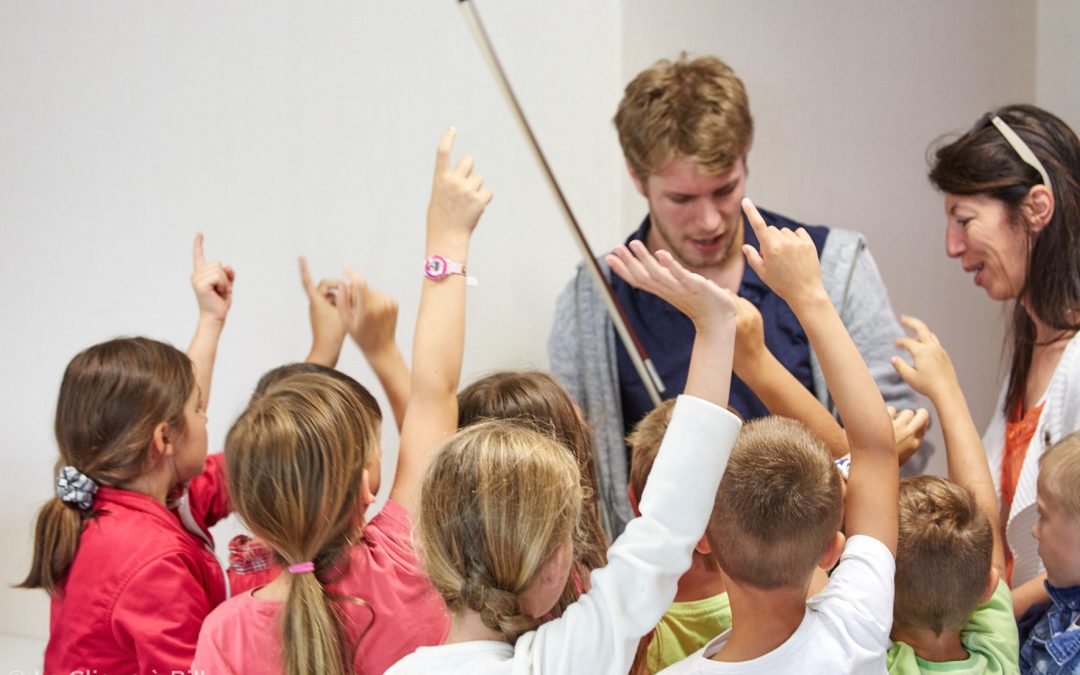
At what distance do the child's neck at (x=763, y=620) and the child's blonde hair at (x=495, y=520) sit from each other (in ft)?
0.58

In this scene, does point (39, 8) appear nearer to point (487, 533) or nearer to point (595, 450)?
point (595, 450)

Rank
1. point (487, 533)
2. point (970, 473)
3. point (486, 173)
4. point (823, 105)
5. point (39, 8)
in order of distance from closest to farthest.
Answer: point (487, 533) → point (970, 473) → point (486, 173) → point (823, 105) → point (39, 8)

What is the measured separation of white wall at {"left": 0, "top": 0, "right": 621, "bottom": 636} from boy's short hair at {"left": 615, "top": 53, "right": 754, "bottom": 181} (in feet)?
0.65

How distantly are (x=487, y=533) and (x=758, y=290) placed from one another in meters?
0.89

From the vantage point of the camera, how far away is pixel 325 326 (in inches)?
74.4

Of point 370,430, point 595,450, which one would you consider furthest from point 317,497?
point 595,450

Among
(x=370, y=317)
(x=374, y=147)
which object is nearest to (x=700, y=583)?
(x=370, y=317)

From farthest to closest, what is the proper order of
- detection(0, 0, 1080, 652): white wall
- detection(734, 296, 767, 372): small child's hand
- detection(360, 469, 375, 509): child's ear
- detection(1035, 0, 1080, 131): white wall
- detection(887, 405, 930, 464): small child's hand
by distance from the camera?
detection(1035, 0, 1080, 131): white wall < detection(0, 0, 1080, 652): white wall < detection(887, 405, 930, 464): small child's hand < detection(734, 296, 767, 372): small child's hand < detection(360, 469, 375, 509): child's ear

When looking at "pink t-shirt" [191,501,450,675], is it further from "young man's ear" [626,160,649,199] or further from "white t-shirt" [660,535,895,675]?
"young man's ear" [626,160,649,199]

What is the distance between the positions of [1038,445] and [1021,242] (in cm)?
28

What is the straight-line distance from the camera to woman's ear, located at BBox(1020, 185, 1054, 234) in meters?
1.51

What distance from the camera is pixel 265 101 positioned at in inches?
86.3

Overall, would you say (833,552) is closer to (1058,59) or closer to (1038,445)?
(1038,445)

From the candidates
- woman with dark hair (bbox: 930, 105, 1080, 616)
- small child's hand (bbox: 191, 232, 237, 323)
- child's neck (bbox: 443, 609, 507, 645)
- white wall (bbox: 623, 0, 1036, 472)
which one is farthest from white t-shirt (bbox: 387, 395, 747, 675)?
white wall (bbox: 623, 0, 1036, 472)
